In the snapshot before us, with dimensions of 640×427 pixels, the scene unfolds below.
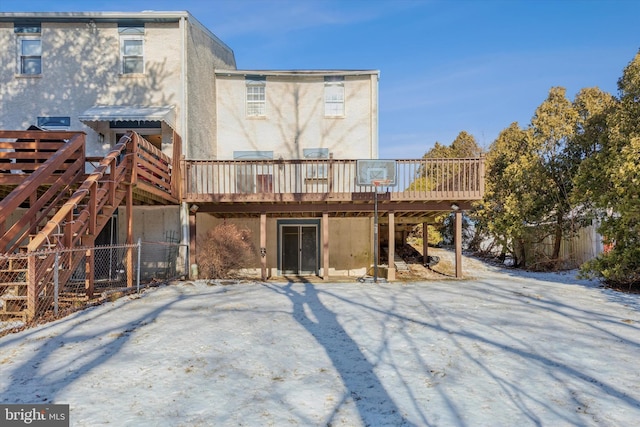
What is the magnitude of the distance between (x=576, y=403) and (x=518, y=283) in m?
8.00

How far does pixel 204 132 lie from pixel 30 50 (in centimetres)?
572

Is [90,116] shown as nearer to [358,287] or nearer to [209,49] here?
[209,49]

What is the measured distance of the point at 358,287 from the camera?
33.8ft

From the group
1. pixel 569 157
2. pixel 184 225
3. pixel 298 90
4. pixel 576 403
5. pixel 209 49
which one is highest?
pixel 209 49

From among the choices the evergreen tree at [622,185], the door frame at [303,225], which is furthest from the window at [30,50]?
the evergreen tree at [622,185]

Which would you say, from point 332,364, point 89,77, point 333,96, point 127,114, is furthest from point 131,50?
point 332,364

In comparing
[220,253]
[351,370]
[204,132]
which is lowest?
[351,370]

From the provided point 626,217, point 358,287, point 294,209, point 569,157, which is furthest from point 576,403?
point 569,157

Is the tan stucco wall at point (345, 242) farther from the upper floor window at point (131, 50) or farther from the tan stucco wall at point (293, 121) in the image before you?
the upper floor window at point (131, 50)

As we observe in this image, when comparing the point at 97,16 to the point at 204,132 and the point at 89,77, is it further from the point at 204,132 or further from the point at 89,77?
the point at 204,132

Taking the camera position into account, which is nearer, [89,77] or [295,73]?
[89,77]

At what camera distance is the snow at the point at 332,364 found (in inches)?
144

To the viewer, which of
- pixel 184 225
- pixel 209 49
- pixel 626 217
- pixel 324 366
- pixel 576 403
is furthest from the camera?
pixel 209 49

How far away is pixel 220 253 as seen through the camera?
11.6 m
